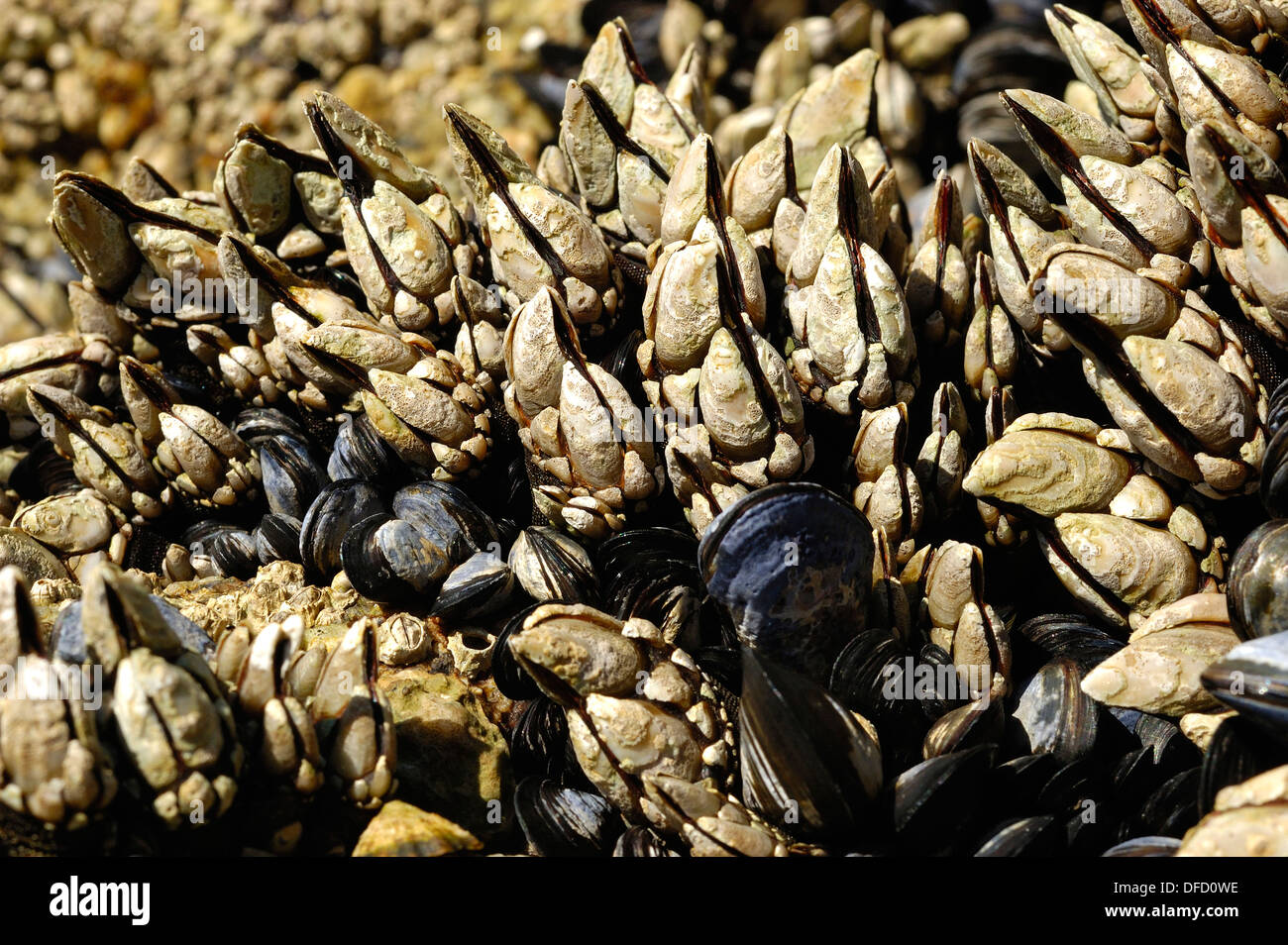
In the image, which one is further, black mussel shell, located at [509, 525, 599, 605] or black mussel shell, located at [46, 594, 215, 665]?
black mussel shell, located at [509, 525, 599, 605]

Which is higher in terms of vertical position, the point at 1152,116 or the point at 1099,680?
the point at 1152,116

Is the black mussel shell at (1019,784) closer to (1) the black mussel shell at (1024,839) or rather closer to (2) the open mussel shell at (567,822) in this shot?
(1) the black mussel shell at (1024,839)

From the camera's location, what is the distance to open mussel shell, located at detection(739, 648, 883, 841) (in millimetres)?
1857

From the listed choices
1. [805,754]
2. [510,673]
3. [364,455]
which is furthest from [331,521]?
[805,754]

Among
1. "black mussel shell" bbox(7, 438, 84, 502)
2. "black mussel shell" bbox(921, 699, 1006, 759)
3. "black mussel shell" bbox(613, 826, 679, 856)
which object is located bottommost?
"black mussel shell" bbox(613, 826, 679, 856)

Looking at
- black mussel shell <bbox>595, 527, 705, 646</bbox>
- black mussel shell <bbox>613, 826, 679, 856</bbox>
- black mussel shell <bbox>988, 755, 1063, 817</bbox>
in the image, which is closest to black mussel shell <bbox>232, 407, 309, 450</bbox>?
black mussel shell <bbox>595, 527, 705, 646</bbox>

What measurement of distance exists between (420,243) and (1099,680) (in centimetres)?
199

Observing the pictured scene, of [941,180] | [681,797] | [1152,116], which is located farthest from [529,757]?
[1152,116]

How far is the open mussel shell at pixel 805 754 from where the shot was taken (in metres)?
1.86

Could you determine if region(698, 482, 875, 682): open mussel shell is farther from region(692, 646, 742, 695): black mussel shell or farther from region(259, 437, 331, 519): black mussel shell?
region(259, 437, 331, 519): black mussel shell

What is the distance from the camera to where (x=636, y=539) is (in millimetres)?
2404

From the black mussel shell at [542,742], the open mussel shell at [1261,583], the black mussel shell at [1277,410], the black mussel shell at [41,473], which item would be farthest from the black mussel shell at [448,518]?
the black mussel shell at [1277,410]

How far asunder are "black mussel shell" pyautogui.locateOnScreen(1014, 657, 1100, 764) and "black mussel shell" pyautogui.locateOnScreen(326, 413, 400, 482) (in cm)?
168
